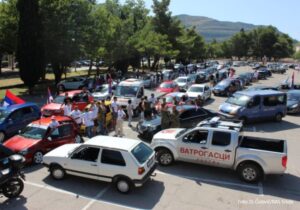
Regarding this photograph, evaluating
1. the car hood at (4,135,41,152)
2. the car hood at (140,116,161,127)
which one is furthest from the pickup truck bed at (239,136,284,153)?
the car hood at (4,135,41,152)

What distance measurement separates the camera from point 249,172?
10984 millimetres

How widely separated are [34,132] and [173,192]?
20.0 ft

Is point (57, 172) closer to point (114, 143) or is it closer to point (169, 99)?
point (114, 143)

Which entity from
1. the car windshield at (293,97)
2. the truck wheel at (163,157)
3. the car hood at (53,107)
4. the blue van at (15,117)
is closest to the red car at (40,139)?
the blue van at (15,117)

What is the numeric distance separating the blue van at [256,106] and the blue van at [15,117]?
1073 centimetres

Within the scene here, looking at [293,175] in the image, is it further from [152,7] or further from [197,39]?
[197,39]

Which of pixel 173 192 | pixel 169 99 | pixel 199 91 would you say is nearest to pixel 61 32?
pixel 199 91

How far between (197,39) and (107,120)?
74.6 meters

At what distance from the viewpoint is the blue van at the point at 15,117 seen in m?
15.3

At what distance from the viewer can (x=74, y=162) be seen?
416 inches

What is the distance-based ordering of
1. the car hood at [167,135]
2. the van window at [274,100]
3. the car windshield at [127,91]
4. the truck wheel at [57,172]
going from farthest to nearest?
the car windshield at [127,91] → the van window at [274,100] → the car hood at [167,135] → the truck wheel at [57,172]

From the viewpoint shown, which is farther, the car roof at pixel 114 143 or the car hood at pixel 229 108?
the car hood at pixel 229 108

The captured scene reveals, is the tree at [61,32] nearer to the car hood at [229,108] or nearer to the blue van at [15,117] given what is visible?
the blue van at [15,117]

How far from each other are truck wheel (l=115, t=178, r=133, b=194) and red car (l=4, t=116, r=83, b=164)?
12.8ft
